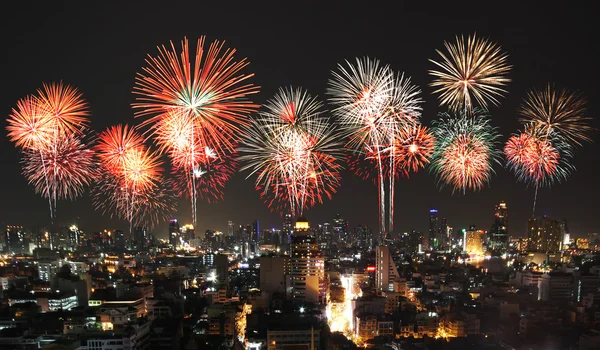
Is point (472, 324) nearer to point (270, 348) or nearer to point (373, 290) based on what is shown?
point (373, 290)

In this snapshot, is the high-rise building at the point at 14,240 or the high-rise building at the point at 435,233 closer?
the high-rise building at the point at 14,240

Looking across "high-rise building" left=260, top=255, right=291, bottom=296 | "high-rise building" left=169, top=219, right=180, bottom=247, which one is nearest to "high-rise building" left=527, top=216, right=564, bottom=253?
"high-rise building" left=260, top=255, right=291, bottom=296

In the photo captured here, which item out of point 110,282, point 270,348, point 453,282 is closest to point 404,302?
point 453,282

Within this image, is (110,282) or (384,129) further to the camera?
(110,282)

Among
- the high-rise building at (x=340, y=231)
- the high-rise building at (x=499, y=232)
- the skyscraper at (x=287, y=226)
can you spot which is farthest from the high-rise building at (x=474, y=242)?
the skyscraper at (x=287, y=226)

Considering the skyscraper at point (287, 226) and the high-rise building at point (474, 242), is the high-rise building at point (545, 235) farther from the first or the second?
the skyscraper at point (287, 226)

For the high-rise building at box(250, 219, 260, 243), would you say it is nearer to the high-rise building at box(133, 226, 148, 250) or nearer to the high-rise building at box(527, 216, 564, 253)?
the high-rise building at box(133, 226, 148, 250)
